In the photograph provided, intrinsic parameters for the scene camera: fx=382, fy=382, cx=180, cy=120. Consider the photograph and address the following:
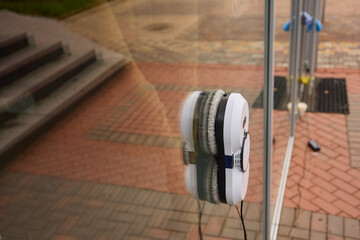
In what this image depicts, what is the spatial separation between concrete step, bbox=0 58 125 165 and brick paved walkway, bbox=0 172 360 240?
5 centimetres

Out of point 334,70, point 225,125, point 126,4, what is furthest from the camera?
point 334,70

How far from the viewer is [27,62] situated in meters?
0.63

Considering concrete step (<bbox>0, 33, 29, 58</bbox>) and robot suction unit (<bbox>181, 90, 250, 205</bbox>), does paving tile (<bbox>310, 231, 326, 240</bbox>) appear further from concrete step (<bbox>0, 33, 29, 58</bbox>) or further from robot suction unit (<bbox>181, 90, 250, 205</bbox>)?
concrete step (<bbox>0, 33, 29, 58</bbox>)

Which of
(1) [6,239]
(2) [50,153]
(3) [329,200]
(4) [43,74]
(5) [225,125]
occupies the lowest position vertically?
(3) [329,200]

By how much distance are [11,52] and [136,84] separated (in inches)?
13.0

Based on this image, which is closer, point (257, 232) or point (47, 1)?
point (47, 1)

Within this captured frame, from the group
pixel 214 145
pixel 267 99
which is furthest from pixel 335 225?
pixel 214 145

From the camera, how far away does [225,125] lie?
125 cm

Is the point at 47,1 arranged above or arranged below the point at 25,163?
above

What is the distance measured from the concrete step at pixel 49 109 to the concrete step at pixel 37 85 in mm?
10

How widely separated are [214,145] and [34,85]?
0.73m

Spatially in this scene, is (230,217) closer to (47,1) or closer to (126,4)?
(126,4)

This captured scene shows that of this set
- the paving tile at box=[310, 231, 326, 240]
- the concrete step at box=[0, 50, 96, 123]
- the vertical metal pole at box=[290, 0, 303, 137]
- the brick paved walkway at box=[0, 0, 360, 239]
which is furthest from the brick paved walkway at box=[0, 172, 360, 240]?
the vertical metal pole at box=[290, 0, 303, 137]

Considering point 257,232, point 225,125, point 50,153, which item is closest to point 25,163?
point 50,153
